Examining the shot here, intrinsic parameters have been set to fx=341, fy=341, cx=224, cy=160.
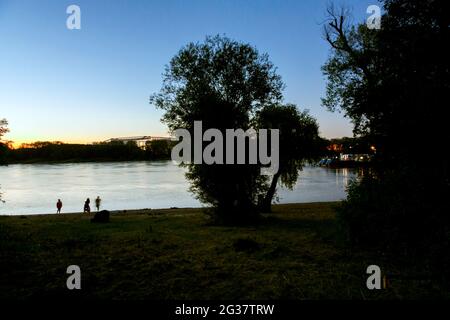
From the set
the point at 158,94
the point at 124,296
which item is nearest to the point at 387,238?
the point at 124,296

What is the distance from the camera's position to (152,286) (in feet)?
32.6

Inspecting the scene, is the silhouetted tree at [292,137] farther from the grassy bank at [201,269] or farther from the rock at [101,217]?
the grassy bank at [201,269]

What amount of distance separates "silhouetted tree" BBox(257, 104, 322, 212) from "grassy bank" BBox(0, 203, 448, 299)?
2118cm

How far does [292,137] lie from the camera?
3806cm

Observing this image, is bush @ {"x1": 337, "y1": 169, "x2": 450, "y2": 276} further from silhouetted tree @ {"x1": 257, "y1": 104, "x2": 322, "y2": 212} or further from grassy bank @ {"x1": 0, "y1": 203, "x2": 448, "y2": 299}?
silhouetted tree @ {"x1": 257, "y1": 104, "x2": 322, "y2": 212}

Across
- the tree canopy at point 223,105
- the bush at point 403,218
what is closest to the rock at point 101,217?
the tree canopy at point 223,105

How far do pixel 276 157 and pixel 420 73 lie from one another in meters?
23.6

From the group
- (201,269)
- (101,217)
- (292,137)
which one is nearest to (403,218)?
(201,269)

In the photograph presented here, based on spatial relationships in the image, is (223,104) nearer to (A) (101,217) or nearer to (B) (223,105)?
(B) (223,105)

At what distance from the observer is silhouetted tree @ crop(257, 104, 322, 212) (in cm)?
3697

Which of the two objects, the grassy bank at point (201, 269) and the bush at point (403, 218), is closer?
the grassy bank at point (201, 269)

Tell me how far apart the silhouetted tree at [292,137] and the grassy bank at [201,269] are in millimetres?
21177

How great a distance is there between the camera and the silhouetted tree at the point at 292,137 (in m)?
37.0
